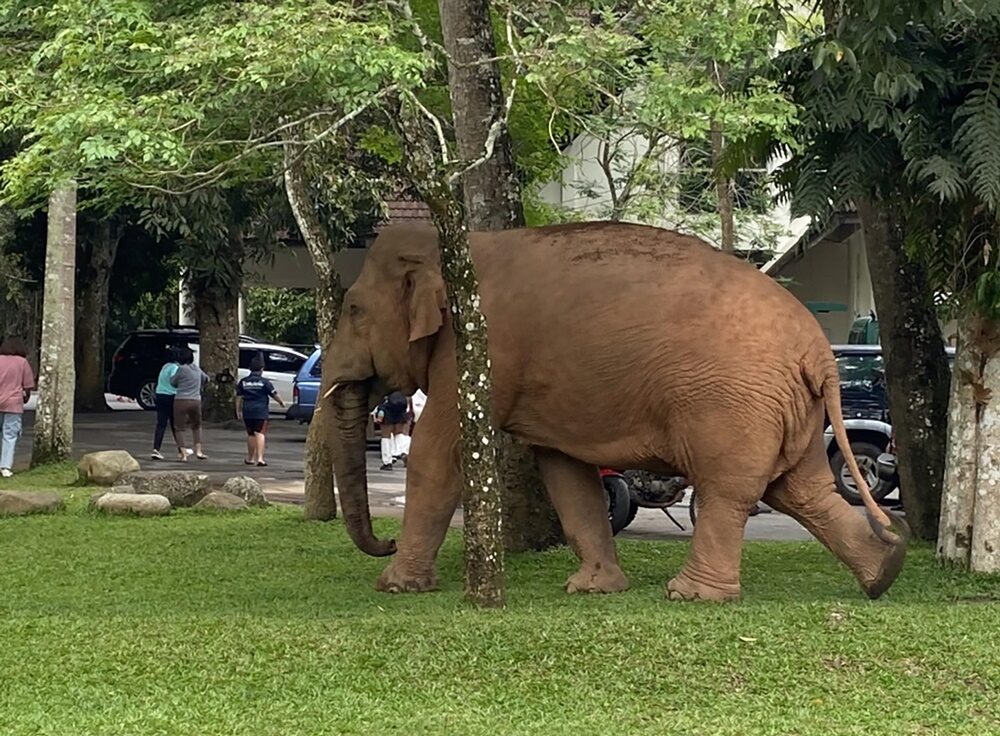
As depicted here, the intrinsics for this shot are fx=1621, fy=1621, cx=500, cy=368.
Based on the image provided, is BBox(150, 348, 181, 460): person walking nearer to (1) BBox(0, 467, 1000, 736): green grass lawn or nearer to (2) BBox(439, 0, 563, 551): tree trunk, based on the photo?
(2) BBox(439, 0, 563, 551): tree trunk

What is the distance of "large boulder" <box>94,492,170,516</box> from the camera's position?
14375mm

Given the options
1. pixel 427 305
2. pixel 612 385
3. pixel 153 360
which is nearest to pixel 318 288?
pixel 427 305

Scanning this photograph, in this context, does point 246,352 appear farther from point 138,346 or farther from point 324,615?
point 324,615

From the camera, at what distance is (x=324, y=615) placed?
837 cm

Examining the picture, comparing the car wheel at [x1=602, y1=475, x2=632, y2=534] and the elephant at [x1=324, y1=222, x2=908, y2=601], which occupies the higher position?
the elephant at [x1=324, y1=222, x2=908, y2=601]

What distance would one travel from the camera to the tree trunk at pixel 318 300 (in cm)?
1298

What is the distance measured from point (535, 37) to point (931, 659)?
20.1 ft

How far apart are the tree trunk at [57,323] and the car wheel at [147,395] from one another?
1625 centimetres

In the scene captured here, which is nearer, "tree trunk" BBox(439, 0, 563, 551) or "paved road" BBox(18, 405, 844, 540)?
"tree trunk" BBox(439, 0, 563, 551)

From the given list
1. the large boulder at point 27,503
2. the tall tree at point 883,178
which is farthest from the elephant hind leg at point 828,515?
the large boulder at point 27,503

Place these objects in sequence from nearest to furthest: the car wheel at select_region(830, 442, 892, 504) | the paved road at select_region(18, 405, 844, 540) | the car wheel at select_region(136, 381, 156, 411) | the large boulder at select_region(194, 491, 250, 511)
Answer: the large boulder at select_region(194, 491, 250, 511) < the paved road at select_region(18, 405, 844, 540) < the car wheel at select_region(830, 442, 892, 504) < the car wheel at select_region(136, 381, 156, 411)

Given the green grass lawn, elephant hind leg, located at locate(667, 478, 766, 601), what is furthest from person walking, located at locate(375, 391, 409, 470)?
elephant hind leg, located at locate(667, 478, 766, 601)

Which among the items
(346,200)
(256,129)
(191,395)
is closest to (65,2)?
(256,129)

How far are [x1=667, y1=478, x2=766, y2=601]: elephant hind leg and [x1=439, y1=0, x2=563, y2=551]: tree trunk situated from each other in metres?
2.38
